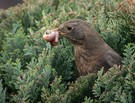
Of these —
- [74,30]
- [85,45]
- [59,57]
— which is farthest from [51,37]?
[85,45]

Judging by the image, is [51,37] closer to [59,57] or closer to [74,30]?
[59,57]

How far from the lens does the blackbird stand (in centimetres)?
412

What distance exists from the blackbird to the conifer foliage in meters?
0.09

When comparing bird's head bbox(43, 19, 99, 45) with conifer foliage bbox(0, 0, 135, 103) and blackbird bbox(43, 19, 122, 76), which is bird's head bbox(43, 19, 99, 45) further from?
conifer foliage bbox(0, 0, 135, 103)

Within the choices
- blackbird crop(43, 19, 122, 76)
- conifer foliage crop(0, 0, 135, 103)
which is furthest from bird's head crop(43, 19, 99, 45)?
conifer foliage crop(0, 0, 135, 103)

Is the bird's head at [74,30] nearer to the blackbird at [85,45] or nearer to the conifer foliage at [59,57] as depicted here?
the blackbird at [85,45]

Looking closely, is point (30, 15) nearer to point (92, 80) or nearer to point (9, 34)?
point (9, 34)

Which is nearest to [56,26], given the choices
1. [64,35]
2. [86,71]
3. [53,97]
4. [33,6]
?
[64,35]

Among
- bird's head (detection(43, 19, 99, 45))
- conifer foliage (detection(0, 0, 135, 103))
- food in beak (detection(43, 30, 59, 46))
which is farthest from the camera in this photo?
bird's head (detection(43, 19, 99, 45))

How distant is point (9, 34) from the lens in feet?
14.8

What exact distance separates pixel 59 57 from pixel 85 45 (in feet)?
1.46

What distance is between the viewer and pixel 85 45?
14.2 ft

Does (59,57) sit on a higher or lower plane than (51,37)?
lower

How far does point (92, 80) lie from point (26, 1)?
2.96m
